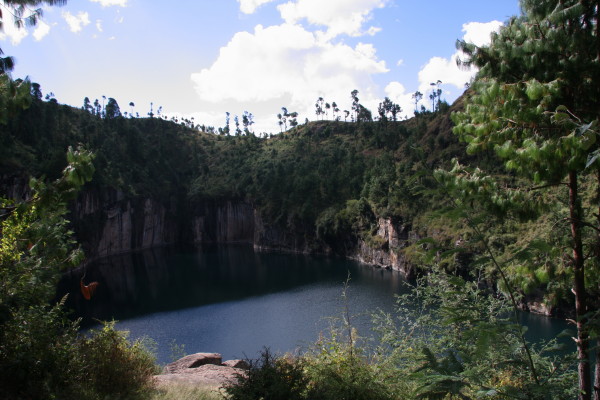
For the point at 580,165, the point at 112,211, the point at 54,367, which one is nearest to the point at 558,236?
the point at 580,165

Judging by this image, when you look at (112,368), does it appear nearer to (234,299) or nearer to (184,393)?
(184,393)

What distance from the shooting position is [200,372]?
12.9 m

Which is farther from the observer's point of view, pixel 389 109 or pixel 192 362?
pixel 389 109

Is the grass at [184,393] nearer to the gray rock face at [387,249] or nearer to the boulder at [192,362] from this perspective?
the boulder at [192,362]

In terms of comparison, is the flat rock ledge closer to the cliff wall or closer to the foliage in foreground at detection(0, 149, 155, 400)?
the foliage in foreground at detection(0, 149, 155, 400)

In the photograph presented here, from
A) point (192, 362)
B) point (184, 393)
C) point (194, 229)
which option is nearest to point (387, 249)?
point (192, 362)

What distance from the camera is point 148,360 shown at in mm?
10758

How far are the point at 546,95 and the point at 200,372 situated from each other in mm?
11120

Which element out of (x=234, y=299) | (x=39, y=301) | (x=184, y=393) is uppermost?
(x=39, y=301)

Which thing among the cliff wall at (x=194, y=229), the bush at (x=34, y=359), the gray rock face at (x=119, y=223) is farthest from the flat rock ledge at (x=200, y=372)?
the gray rock face at (x=119, y=223)

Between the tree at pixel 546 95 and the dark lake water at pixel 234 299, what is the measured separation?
40.6 feet

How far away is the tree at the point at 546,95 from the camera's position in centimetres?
498

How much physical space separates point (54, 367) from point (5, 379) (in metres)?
0.68

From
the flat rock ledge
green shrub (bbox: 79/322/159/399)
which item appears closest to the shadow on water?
the flat rock ledge
